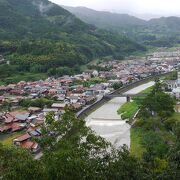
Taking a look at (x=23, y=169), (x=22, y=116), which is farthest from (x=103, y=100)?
(x=23, y=169)

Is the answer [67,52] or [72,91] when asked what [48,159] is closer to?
[72,91]

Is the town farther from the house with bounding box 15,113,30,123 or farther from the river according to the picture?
the river

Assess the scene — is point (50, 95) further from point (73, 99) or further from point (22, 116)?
point (22, 116)

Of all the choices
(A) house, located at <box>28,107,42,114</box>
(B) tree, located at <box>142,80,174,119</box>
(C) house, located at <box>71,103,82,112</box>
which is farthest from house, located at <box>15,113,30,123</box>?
(B) tree, located at <box>142,80,174,119</box>

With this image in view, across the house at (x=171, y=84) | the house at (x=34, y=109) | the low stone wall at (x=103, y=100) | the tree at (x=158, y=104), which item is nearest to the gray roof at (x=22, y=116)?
the house at (x=34, y=109)

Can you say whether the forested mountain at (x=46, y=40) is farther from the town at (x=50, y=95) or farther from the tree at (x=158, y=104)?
the tree at (x=158, y=104)

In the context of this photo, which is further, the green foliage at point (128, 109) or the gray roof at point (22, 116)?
the green foliage at point (128, 109)
